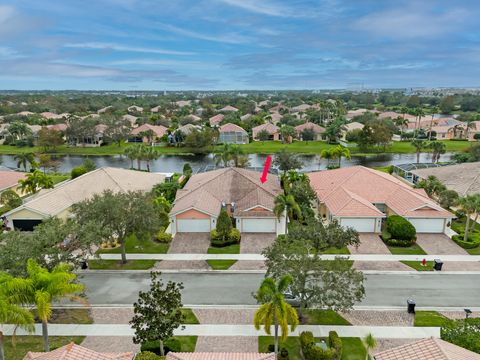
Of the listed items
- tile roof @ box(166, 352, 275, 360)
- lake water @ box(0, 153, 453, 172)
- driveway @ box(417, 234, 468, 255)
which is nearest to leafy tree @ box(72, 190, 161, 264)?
tile roof @ box(166, 352, 275, 360)

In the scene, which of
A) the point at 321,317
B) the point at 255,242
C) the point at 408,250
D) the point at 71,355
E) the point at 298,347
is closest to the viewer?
the point at 71,355

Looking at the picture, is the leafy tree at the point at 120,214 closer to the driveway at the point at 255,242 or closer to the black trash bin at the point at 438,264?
the driveway at the point at 255,242

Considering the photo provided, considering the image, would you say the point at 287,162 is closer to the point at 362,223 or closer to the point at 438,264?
the point at 362,223

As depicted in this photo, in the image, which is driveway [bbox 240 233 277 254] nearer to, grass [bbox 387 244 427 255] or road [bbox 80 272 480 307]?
road [bbox 80 272 480 307]

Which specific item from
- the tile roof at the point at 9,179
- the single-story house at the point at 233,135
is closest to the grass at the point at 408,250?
the tile roof at the point at 9,179

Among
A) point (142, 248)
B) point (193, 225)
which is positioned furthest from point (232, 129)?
point (142, 248)
